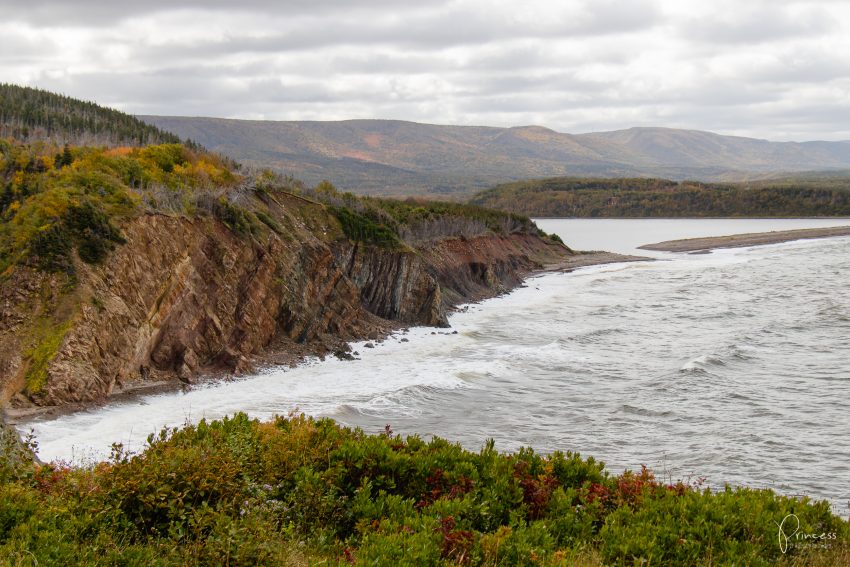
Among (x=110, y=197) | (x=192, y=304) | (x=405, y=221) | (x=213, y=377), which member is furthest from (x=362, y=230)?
(x=213, y=377)

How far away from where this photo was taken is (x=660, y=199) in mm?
156500

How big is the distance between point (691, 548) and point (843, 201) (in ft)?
503

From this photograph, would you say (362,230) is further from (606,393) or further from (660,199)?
(660,199)

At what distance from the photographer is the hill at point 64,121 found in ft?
148

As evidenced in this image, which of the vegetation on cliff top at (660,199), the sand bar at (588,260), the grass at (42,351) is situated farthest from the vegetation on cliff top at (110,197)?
the vegetation on cliff top at (660,199)

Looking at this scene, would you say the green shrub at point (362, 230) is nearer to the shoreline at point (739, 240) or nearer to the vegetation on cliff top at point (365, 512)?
the vegetation on cliff top at point (365, 512)

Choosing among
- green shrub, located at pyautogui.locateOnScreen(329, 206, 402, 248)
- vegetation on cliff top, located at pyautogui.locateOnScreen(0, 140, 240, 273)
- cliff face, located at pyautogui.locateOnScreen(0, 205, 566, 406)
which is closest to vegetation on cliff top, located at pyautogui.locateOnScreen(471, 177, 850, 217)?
green shrub, located at pyautogui.locateOnScreen(329, 206, 402, 248)

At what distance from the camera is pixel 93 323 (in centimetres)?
1947

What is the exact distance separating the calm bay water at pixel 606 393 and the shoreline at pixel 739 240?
44351 millimetres

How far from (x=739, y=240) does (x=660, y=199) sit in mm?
67408

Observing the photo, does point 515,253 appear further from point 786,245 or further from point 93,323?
point 93,323

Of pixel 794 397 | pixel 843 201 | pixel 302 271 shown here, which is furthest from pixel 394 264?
pixel 843 201

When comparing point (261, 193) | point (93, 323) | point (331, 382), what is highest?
point (261, 193)

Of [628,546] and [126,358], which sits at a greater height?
[628,546]
